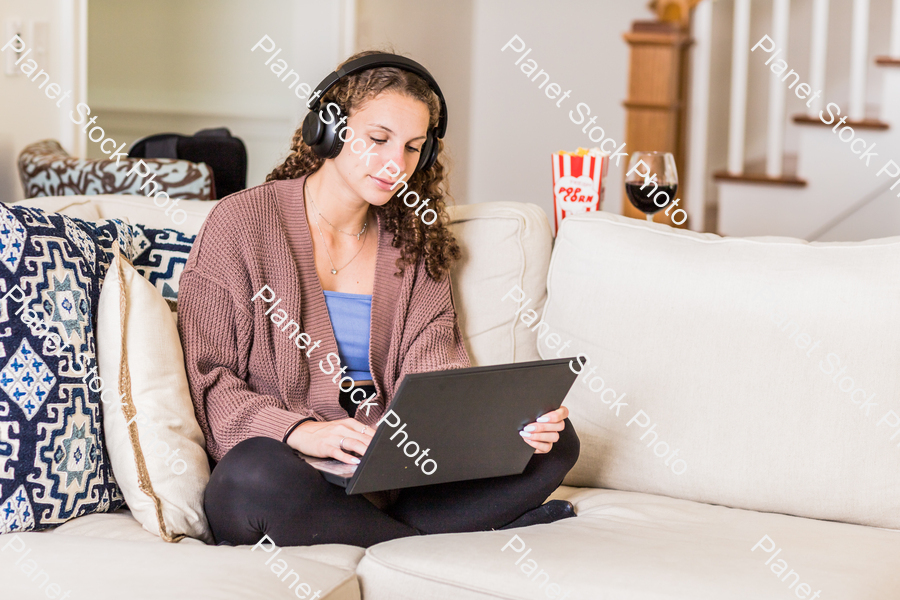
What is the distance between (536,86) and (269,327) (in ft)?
10.0

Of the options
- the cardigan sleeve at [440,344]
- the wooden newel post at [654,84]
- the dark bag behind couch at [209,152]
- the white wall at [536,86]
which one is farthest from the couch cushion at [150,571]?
the white wall at [536,86]

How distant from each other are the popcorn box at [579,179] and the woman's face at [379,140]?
39 cm

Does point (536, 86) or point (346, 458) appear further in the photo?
point (536, 86)

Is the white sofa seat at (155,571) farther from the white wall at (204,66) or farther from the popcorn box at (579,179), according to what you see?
the white wall at (204,66)

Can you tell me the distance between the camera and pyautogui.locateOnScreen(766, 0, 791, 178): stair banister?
3.01 metres

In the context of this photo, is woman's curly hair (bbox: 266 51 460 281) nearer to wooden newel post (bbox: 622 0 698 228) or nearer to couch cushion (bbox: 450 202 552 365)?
couch cushion (bbox: 450 202 552 365)

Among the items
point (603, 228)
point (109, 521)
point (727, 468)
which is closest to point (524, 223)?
point (603, 228)

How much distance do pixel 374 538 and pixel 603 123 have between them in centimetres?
325

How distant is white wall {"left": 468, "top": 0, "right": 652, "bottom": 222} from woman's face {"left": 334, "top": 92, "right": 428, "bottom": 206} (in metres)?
2.73

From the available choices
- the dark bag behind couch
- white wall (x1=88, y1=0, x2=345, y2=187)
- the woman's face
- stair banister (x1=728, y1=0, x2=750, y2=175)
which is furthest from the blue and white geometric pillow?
stair banister (x1=728, y1=0, x2=750, y2=175)

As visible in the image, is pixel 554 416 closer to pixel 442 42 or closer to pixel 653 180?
pixel 653 180

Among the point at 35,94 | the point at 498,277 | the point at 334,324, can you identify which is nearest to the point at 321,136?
the point at 334,324

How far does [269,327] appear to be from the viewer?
1.43m

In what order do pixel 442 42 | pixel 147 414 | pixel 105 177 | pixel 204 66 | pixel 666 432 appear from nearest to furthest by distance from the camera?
pixel 147 414, pixel 666 432, pixel 105 177, pixel 204 66, pixel 442 42
